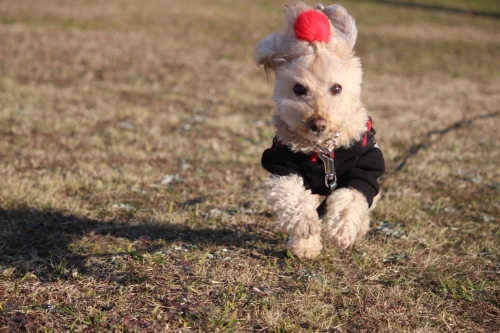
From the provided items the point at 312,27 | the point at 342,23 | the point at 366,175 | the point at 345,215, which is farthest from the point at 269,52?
the point at 345,215

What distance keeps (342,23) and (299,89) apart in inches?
22.0

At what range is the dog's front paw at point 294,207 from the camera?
3.33 m

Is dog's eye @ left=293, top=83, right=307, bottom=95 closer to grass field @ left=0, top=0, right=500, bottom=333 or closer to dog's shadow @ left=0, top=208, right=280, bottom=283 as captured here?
grass field @ left=0, top=0, right=500, bottom=333

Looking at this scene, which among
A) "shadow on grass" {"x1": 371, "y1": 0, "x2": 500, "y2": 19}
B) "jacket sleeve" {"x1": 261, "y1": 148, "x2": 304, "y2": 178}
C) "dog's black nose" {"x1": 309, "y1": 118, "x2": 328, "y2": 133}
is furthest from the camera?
"shadow on grass" {"x1": 371, "y1": 0, "x2": 500, "y2": 19}

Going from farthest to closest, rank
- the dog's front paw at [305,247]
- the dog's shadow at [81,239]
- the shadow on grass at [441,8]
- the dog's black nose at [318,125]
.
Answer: the shadow on grass at [441,8]
the dog's front paw at [305,247]
the dog's shadow at [81,239]
the dog's black nose at [318,125]

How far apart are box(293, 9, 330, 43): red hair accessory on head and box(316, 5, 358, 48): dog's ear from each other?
0.17 metres

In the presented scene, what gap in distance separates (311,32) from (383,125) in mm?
5569

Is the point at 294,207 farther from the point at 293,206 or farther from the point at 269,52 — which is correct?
the point at 269,52

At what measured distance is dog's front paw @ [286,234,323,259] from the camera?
3939mm

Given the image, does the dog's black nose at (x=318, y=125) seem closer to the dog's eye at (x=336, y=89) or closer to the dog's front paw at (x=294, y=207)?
the dog's eye at (x=336, y=89)

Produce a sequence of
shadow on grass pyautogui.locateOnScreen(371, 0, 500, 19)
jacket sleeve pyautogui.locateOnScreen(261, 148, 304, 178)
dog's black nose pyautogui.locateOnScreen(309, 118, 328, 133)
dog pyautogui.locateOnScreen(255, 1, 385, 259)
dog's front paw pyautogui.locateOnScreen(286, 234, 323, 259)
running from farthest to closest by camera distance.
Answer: shadow on grass pyautogui.locateOnScreen(371, 0, 500, 19), dog's front paw pyautogui.locateOnScreen(286, 234, 323, 259), jacket sleeve pyautogui.locateOnScreen(261, 148, 304, 178), dog pyautogui.locateOnScreen(255, 1, 385, 259), dog's black nose pyautogui.locateOnScreen(309, 118, 328, 133)

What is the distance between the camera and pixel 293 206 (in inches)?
133

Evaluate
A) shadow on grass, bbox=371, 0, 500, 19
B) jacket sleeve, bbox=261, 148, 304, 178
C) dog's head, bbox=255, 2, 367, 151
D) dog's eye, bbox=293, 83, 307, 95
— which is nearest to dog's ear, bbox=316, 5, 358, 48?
dog's head, bbox=255, 2, 367, 151

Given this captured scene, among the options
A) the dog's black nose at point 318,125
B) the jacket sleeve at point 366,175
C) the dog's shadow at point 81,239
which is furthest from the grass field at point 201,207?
the dog's black nose at point 318,125
